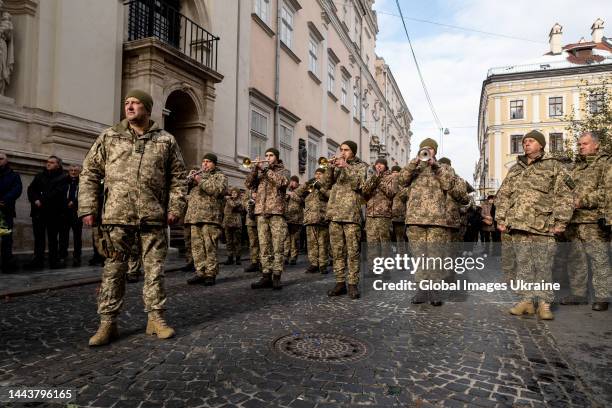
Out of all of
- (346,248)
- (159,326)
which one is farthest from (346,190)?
(159,326)

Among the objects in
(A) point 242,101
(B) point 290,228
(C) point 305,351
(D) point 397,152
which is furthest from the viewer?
(D) point 397,152

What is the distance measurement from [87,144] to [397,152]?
43432mm

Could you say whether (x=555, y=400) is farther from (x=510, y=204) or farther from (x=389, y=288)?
(x=389, y=288)

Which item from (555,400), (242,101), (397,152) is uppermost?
(397,152)

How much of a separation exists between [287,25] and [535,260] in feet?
54.8

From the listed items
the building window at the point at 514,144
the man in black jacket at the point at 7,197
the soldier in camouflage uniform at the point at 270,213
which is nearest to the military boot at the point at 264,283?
the soldier in camouflage uniform at the point at 270,213

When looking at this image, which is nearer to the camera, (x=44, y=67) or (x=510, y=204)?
(x=510, y=204)

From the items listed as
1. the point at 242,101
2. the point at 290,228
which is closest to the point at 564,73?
the point at 242,101

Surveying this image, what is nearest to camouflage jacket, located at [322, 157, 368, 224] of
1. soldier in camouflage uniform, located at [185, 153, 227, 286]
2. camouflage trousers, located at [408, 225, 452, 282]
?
camouflage trousers, located at [408, 225, 452, 282]

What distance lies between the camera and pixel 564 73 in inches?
1779

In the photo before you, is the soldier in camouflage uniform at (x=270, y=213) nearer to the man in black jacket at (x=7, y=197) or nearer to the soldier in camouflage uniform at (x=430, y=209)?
the soldier in camouflage uniform at (x=430, y=209)

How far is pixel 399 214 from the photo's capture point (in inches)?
359

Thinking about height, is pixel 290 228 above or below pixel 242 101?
below

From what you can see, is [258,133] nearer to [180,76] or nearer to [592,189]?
[180,76]
